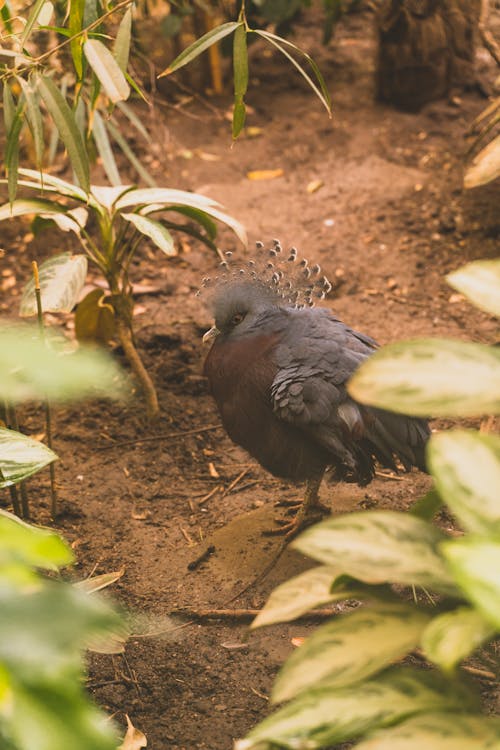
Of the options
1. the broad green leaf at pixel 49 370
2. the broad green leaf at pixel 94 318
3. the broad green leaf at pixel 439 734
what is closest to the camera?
the broad green leaf at pixel 49 370

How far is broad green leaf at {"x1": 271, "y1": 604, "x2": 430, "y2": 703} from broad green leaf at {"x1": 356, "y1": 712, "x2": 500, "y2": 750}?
0.09 m

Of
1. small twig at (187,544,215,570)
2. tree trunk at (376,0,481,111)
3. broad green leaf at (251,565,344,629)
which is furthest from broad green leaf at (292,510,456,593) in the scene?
tree trunk at (376,0,481,111)

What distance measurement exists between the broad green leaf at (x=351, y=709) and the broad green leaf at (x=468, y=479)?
0.24 m

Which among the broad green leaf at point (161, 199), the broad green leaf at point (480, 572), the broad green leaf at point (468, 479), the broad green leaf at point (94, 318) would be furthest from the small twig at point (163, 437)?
the broad green leaf at point (480, 572)

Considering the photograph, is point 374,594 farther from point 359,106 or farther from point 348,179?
point 359,106

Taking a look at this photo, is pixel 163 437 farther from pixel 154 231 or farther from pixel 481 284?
pixel 481 284

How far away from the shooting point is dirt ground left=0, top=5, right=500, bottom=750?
2168 mm

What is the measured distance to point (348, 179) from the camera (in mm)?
4613

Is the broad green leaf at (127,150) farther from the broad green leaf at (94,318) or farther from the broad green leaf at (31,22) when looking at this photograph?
the broad green leaf at (31,22)

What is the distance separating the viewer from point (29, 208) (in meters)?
2.64

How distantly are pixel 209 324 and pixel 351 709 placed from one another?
277cm

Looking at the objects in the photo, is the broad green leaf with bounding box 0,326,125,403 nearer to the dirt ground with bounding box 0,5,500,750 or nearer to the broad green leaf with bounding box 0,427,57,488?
the broad green leaf with bounding box 0,427,57,488

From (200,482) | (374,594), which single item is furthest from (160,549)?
(374,594)

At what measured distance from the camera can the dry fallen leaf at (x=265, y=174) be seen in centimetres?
476
